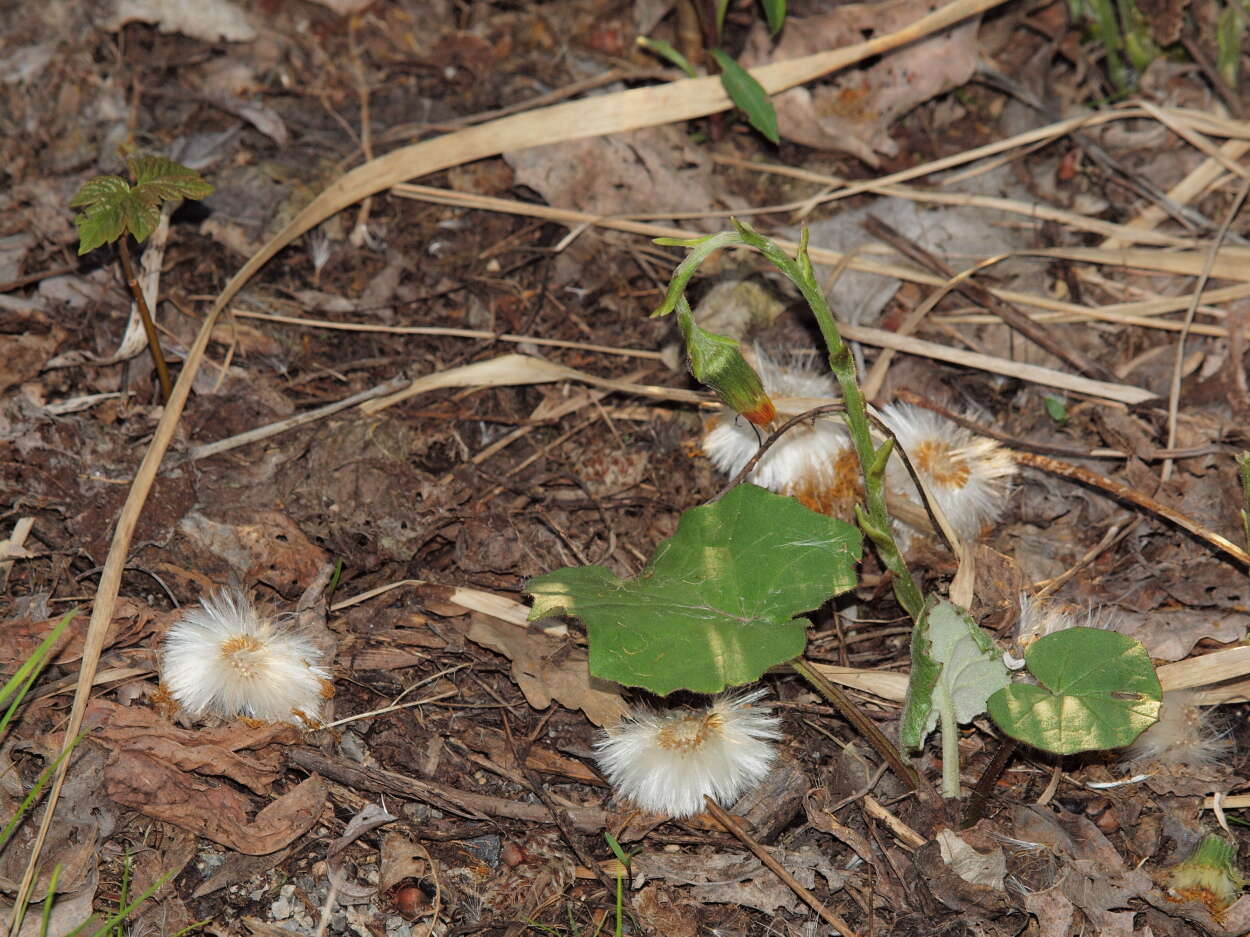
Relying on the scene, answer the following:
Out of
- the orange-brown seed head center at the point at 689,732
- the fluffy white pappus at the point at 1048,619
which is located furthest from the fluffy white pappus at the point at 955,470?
the orange-brown seed head center at the point at 689,732

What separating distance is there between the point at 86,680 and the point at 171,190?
3.35 feet

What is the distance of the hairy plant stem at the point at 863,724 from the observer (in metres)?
1.96

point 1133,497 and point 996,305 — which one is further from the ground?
point 996,305

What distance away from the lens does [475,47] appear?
3.33m

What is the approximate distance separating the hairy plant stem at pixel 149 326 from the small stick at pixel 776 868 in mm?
1559

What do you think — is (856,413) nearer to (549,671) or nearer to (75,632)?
(549,671)

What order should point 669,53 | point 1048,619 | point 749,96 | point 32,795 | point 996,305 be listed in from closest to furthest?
1. point 32,795
2. point 1048,619
3. point 996,305
4. point 749,96
5. point 669,53

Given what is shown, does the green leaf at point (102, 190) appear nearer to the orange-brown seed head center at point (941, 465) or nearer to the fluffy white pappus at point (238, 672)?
the fluffy white pappus at point (238, 672)

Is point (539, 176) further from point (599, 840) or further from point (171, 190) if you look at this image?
point (599, 840)

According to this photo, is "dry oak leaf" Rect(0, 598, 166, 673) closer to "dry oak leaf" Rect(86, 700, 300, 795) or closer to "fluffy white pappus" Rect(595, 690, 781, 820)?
"dry oak leaf" Rect(86, 700, 300, 795)

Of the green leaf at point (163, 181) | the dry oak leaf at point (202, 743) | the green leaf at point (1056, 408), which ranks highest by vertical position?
the green leaf at point (163, 181)

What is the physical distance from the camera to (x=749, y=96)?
2.86m

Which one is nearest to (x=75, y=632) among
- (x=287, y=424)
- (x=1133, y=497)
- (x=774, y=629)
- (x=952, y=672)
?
(x=287, y=424)

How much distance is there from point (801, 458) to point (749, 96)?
43.6 inches
